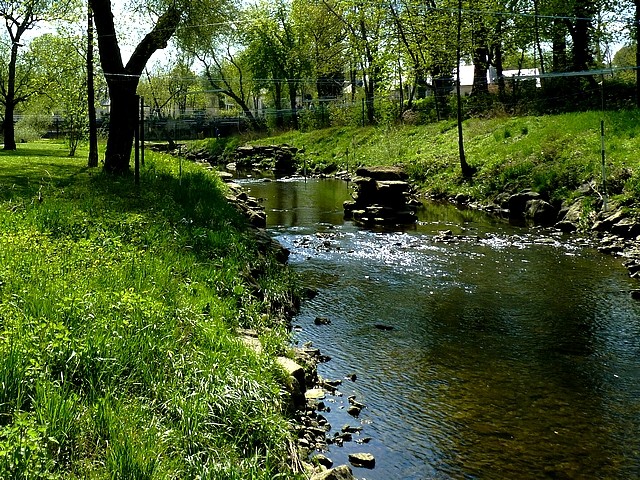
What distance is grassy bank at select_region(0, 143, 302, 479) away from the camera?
14.3 ft

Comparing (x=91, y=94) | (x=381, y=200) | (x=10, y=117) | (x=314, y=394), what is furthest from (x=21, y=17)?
(x=314, y=394)

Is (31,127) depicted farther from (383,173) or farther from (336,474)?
(336,474)

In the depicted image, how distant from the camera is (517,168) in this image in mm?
23500

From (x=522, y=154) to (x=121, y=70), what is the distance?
15.9 meters

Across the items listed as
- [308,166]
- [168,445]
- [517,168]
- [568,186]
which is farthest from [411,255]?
[308,166]

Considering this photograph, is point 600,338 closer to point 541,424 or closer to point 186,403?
point 541,424

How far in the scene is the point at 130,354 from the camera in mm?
5730

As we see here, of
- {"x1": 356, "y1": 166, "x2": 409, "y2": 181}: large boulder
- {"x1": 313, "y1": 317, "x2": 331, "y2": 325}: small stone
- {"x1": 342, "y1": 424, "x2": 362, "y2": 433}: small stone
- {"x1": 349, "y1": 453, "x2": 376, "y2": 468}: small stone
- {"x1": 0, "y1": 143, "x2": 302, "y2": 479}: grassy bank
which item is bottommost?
{"x1": 349, "y1": 453, "x2": 376, "y2": 468}: small stone

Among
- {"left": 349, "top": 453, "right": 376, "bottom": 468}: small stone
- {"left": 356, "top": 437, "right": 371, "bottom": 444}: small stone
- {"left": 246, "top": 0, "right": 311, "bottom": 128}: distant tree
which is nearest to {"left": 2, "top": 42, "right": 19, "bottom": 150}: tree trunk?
{"left": 246, "top": 0, "right": 311, "bottom": 128}: distant tree

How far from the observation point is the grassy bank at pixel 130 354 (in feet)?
14.3

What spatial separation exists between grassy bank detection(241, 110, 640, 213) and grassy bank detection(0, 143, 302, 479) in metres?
13.4

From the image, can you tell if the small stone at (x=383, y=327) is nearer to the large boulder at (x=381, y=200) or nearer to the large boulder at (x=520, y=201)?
the large boulder at (x=381, y=200)

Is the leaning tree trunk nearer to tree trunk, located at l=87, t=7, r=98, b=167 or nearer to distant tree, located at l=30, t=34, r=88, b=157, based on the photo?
tree trunk, located at l=87, t=7, r=98, b=167

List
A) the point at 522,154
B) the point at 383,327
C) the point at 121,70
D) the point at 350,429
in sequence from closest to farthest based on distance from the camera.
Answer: the point at 350,429, the point at 383,327, the point at 121,70, the point at 522,154
